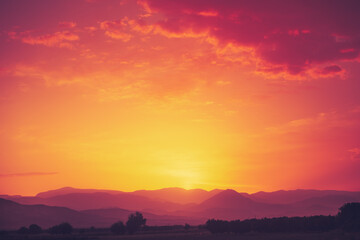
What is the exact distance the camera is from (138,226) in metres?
148

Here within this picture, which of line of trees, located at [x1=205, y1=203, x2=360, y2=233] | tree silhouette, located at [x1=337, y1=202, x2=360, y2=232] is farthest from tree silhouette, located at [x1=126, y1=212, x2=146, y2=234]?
tree silhouette, located at [x1=337, y1=202, x2=360, y2=232]

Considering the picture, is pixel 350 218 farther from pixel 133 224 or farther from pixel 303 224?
pixel 133 224

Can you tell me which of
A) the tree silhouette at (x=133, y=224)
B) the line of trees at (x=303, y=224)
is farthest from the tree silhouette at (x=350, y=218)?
the tree silhouette at (x=133, y=224)

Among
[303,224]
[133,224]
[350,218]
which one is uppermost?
[350,218]

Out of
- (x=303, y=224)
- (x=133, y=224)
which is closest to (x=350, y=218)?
(x=303, y=224)

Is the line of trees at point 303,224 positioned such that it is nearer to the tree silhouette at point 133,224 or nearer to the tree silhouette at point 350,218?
the tree silhouette at point 350,218

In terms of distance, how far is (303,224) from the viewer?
12950 cm

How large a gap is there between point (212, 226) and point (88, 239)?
4538 centimetres

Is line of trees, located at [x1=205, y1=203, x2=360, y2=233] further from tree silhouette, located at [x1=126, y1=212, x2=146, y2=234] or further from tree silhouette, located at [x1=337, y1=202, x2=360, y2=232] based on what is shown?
tree silhouette, located at [x1=126, y1=212, x2=146, y2=234]

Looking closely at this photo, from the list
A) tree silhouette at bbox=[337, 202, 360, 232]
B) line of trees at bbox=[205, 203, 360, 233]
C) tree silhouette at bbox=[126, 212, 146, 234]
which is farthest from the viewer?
tree silhouette at bbox=[126, 212, 146, 234]

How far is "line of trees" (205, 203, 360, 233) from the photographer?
122 meters

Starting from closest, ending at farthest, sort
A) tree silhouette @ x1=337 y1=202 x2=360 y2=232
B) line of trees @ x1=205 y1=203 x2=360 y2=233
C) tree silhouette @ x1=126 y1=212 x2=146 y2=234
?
tree silhouette @ x1=337 y1=202 x2=360 y2=232
line of trees @ x1=205 y1=203 x2=360 y2=233
tree silhouette @ x1=126 y1=212 x2=146 y2=234

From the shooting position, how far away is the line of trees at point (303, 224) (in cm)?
12219

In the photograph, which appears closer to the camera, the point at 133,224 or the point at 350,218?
the point at 350,218
